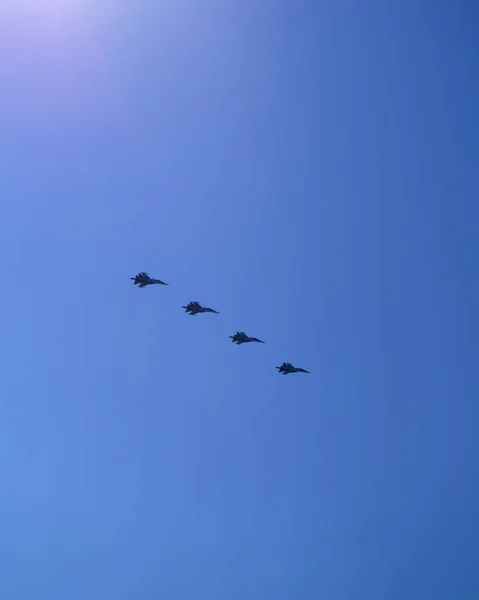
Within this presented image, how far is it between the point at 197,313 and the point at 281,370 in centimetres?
1077

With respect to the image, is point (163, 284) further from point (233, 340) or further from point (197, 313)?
point (233, 340)

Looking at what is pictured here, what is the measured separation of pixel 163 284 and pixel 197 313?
4.70m

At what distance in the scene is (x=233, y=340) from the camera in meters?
63.4

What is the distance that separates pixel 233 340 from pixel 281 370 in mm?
6003

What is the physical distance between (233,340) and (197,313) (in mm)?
4824

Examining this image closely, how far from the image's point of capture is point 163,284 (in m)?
62.7

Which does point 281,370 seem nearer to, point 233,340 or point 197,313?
point 233,340

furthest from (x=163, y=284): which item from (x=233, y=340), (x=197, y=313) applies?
(x=233, y=340)

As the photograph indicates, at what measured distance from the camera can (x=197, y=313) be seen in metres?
62.3

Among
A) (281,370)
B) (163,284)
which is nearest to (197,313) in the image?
(163,284)

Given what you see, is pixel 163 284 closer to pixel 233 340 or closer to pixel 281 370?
pixel 233 340

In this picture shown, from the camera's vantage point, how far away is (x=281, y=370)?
Answer: 63531mm

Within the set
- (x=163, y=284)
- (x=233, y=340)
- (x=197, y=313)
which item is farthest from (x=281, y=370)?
(x=163, y=284)
